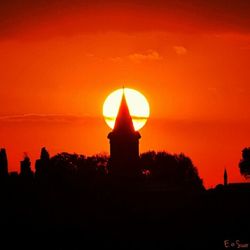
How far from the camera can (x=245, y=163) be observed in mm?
137750

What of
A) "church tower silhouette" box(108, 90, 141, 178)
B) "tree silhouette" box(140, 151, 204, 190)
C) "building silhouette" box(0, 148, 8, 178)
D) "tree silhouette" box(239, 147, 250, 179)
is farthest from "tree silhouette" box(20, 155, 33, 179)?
"tree silhouette" box(239, 147, 250, 179)

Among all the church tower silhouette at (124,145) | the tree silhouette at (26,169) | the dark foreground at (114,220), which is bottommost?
the dark foreground at (114,220)

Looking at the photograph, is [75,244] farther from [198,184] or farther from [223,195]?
[198,184]

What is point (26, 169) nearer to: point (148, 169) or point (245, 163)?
point (148, 169)

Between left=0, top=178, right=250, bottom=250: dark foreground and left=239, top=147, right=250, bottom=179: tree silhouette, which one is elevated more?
left=239, top=147, right=250, bottom=179: tree silhouette

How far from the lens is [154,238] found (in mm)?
65750

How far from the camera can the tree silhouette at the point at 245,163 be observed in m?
137

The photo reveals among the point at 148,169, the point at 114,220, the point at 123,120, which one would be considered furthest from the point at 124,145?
the point at 148,169

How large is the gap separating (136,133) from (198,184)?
40.2 ft

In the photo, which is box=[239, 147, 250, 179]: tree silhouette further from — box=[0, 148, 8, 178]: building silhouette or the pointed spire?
box=[0, 148, 8, 178]: building silhouette

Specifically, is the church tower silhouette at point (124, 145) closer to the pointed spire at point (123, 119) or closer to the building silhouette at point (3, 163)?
the pointed spire at point (123, 119)

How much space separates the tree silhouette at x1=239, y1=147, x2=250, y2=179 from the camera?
137 metres

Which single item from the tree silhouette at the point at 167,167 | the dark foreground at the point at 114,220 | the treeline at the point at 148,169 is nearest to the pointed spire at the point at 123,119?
the treeline at the point at 148,169

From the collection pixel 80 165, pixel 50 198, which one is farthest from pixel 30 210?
pixel 80 165
